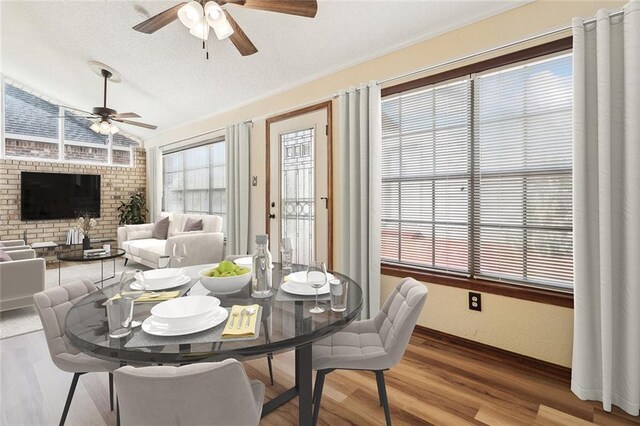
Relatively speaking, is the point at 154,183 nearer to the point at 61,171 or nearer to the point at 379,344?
the point at 61,171

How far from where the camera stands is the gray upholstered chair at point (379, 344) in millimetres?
1414

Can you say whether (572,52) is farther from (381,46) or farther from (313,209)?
(313,209)

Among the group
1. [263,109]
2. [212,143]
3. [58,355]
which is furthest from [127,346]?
[212,143]

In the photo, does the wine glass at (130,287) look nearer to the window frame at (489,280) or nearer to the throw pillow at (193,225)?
the window frame at (489,280)

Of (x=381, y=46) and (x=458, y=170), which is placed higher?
(x=381, y=46)

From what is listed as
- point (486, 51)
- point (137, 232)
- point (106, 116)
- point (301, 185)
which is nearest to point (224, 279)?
point (301, 185)

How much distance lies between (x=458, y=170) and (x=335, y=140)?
1303 mm

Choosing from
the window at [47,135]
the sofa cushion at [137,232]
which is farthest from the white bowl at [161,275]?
the window at [47,135]

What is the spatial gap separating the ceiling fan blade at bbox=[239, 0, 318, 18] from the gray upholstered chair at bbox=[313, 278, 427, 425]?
1659mm

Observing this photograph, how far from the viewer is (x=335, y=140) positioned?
3.33 metres

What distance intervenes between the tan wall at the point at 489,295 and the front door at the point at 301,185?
0.56ft

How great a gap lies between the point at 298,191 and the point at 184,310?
8.52ft

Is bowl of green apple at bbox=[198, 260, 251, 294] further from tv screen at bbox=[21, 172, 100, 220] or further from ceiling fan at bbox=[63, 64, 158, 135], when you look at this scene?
tv screen at bbox=[21, 172, 100, 220]

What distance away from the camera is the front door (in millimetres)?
3443
